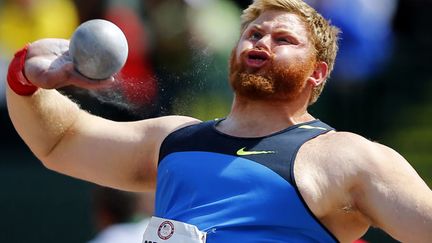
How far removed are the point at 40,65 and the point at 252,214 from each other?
Result: 1025 mm

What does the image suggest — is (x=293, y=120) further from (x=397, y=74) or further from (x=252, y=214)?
(x=397, y=74)

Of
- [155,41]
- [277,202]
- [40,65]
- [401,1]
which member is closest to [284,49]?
[277,202]

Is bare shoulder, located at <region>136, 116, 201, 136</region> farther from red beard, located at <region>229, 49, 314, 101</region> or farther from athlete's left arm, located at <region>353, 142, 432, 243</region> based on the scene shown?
athlete's left arm, located at <region>353, 142, 432, 243</region>

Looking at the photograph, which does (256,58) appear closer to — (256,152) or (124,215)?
(256,152)

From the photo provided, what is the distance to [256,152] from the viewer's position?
4.36 m

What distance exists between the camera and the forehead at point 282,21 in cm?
464

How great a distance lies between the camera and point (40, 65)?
434 centimetres

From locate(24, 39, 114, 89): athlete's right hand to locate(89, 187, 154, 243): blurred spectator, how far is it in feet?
7.01

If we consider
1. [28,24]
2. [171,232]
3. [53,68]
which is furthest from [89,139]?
[28,24]

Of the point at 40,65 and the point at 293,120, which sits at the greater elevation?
the point at 40,65

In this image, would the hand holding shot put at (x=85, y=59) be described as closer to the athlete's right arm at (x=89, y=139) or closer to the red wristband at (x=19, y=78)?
the red wristband at (x=19, y=78)

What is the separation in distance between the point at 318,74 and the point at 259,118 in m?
0.37

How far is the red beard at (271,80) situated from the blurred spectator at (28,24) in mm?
3565

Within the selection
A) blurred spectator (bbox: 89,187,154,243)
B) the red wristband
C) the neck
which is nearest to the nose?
the neck
